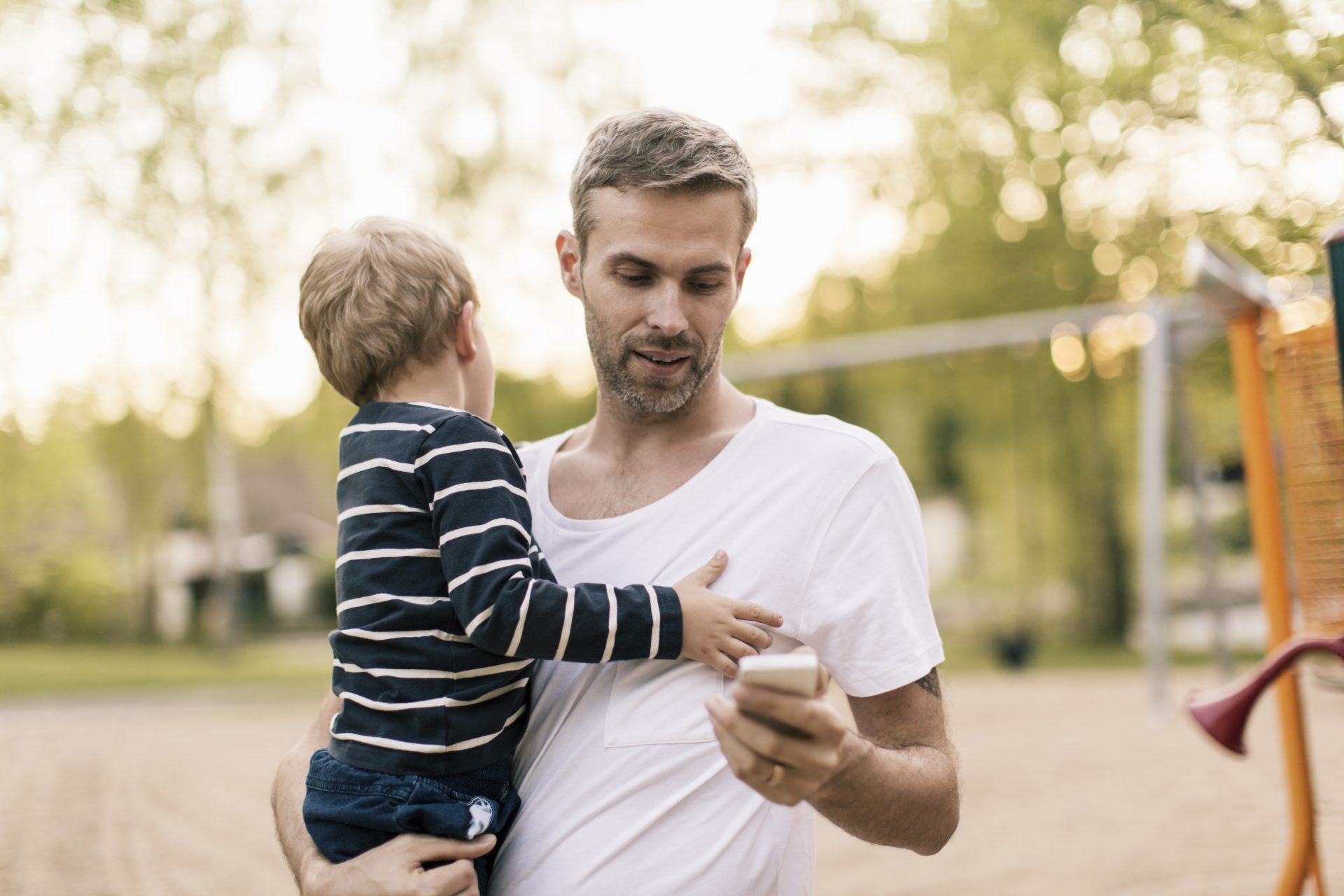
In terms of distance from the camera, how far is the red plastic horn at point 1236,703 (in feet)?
6.51

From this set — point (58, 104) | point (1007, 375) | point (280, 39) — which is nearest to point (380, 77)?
point (280, 39)

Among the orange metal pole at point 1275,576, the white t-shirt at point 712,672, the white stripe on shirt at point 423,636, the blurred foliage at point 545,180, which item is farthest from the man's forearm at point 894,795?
the blurred foliage at point 545,180

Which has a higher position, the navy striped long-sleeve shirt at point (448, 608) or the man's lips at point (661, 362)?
the man's lips at point (661, 362)

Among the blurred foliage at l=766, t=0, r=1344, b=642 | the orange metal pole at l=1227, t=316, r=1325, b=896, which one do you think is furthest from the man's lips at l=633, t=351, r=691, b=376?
the blurred foliage at l=766, t=0, r=1344, b=642

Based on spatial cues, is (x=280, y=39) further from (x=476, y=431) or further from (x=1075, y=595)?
(x=476, y=431)

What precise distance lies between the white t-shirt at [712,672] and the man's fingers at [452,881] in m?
0.09

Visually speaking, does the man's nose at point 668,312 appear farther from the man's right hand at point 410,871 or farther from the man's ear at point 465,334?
the man's right hand at point 410,871

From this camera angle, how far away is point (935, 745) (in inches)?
61.5

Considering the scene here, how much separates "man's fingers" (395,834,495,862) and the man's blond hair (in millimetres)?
937

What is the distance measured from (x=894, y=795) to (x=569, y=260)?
1.08 meters

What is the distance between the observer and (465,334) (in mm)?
1838

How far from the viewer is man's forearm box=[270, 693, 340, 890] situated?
173 cm

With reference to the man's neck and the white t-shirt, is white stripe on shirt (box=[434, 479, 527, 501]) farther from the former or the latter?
the man's neck

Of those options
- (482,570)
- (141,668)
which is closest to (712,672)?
(482,570)
